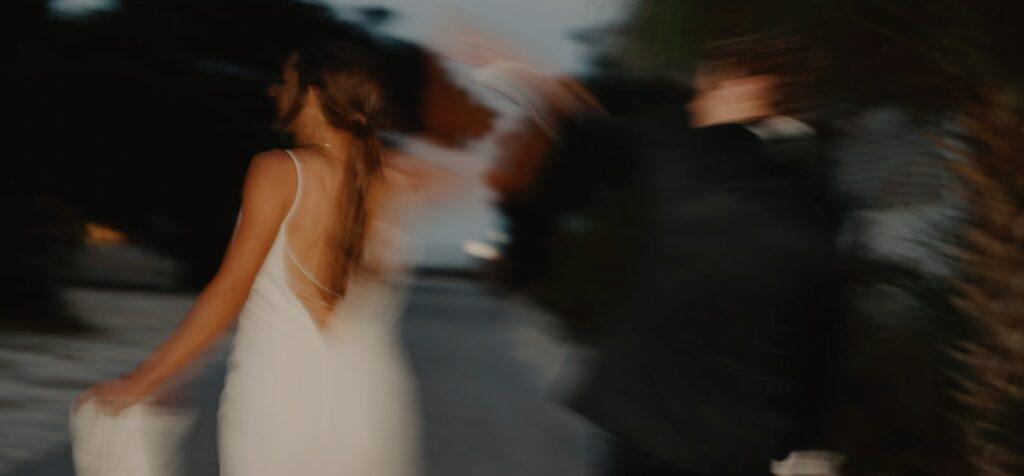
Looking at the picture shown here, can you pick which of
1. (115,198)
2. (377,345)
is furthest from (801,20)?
(115,198)

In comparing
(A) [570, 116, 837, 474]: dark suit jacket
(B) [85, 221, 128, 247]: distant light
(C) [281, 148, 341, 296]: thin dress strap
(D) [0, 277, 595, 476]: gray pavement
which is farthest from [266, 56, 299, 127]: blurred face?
(B) [85, 221, 128, 247]: distant light

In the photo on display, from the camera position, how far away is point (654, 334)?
2.07 meters

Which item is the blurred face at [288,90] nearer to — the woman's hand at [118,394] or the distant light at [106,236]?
the woman's hand at [118,394]

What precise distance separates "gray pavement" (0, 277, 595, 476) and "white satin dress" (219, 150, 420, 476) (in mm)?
218

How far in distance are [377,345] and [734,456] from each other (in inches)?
32.0

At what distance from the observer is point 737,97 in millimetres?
2172

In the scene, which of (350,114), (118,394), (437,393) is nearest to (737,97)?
(350,114)

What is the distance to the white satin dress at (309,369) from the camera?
2357 mm

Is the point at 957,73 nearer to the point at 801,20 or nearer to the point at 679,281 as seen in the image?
the point at 801,20

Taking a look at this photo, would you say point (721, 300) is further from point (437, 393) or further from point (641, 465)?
point (437, 393)

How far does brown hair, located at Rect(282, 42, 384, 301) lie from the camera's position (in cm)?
244

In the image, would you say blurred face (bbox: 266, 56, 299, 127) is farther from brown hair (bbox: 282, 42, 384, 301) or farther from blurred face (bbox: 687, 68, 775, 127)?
blurred face (bbox: 687, 68, 775, 127)

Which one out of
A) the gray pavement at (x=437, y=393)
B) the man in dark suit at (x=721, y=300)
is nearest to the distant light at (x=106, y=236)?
the gray pavement at (x=437, y=393)

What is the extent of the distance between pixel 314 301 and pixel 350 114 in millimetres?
392
